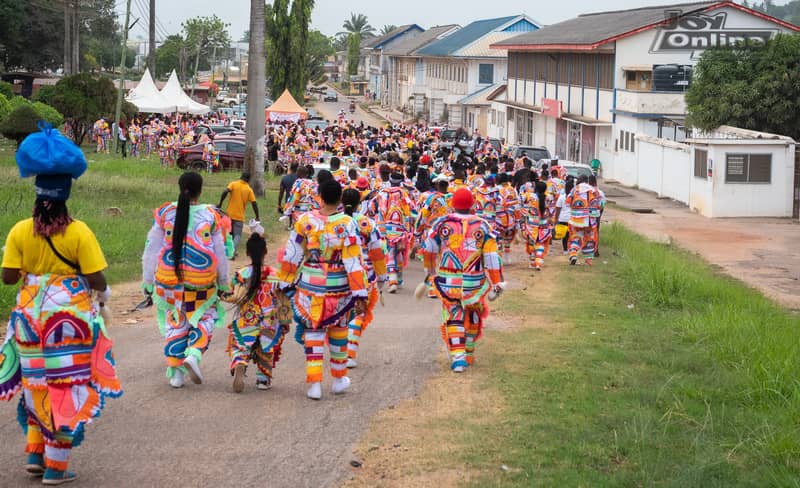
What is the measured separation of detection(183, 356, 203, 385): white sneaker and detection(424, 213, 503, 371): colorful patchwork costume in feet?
7.70

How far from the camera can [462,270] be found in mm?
9805

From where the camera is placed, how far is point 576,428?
7.82 m

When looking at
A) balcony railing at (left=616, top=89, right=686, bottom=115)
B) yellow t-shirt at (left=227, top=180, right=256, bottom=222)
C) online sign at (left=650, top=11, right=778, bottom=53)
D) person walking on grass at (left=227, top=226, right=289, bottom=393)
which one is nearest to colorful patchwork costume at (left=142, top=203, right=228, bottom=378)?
person walking on grass at (left=227, top=226, right=289, bottom=393)

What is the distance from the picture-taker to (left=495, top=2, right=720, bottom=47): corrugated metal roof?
46.7 meters

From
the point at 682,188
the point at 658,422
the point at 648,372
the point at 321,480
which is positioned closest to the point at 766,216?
the point at 682,188

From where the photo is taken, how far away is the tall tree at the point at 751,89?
37219 millimetres

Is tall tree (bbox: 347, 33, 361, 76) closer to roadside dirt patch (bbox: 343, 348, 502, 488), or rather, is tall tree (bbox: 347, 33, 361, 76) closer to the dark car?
the dark car

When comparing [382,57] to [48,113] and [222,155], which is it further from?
[222,155]

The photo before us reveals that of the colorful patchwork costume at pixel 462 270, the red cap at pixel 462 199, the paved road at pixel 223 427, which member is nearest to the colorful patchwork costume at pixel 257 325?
the paved road at pixel 223 427

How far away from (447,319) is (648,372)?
1854 mm

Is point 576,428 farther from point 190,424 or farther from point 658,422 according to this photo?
point 190,424

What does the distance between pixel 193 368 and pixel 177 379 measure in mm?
276

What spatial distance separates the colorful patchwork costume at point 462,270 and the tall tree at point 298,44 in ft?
204

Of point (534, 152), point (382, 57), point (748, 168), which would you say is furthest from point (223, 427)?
point (382, 57)
